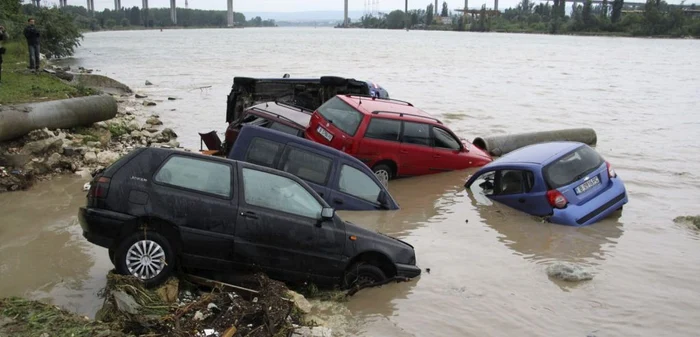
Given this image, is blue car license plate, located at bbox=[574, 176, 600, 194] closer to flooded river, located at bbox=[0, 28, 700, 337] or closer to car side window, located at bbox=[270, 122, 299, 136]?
flooded river, located at bbox=[0, 28, 700, 337]

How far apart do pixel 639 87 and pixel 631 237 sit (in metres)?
30.0

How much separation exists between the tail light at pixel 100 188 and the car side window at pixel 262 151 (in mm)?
3015

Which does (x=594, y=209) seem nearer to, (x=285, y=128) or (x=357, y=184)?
(x=357, y=184)

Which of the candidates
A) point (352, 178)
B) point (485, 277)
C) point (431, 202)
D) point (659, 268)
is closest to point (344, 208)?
point (352, 178)

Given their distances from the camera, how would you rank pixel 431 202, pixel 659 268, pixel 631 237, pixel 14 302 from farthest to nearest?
1. pixel 431 202
2. pixel 631 237
3. pixel 659 268
4. pixel 14 302

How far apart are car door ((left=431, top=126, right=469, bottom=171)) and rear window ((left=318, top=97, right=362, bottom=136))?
182 centimetres

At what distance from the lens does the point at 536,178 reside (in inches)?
427

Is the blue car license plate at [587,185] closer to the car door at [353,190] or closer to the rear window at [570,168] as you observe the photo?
the rear window at [570,168]

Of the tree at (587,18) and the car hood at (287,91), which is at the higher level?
the tree at (587,18)

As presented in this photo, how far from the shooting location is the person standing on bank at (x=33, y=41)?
2106 cm

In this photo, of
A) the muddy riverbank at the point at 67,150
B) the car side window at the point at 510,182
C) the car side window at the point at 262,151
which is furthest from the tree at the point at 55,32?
the car side window at the point at 510,182

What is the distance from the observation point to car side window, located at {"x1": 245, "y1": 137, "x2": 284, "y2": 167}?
9.23m

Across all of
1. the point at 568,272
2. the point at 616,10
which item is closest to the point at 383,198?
the point at 568,272

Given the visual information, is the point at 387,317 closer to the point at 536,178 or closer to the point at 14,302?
the point at 14,302
